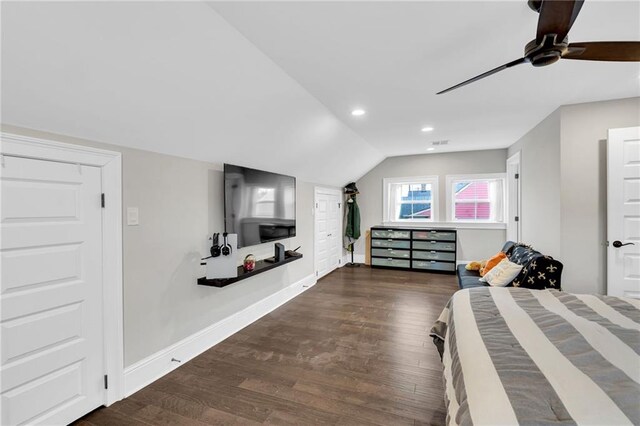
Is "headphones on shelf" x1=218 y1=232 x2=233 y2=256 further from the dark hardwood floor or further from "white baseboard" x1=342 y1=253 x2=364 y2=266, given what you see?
"white baseboard" x1=342 y1=253 x2=364 y2=266

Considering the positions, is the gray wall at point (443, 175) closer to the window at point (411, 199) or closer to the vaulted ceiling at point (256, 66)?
the window at point (411, 199)

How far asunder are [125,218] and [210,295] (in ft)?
3.85

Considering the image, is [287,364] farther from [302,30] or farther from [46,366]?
[302,30]

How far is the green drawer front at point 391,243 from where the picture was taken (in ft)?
20.1

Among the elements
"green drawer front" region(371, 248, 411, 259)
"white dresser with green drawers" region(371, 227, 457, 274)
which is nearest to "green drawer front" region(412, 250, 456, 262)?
"white dresser with green drawers" region(371, 227, 457, 274)

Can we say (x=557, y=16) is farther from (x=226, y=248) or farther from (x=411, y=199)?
(x=411, y=199)

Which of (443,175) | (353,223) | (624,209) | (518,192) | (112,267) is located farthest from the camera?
(353,223)

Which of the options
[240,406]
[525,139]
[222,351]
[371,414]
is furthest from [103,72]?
[525,139]

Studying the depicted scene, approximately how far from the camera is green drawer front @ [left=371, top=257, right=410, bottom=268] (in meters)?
6.15

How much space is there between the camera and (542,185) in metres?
3.63

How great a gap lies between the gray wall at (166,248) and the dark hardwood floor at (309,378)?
0.36 meters

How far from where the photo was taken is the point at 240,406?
2.02 meters

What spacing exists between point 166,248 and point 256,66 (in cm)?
166

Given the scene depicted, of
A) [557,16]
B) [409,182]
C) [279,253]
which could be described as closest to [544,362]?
[557,16]
